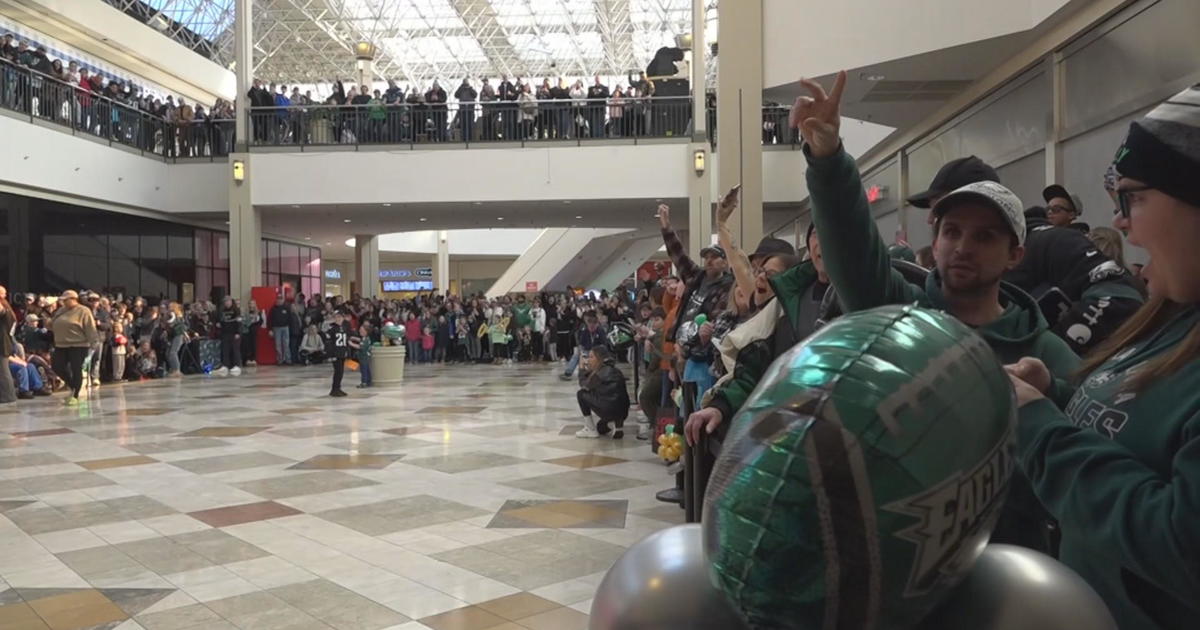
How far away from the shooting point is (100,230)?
20719 mm

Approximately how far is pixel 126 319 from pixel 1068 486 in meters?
18.6

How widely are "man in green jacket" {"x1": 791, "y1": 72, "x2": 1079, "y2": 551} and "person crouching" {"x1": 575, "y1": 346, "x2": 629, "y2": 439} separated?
7.00 m

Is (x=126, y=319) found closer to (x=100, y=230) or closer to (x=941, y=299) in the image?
(x=100, y=230)

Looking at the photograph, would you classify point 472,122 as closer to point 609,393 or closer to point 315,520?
point 609,393

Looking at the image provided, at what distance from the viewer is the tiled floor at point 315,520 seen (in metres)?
3.84

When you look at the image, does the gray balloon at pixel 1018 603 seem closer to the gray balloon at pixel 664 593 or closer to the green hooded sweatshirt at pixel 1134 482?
the green hooded sweatshirt at pixel 1134 482

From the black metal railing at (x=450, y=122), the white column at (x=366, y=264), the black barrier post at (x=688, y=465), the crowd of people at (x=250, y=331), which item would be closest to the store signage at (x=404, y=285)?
the white column at (x=366, y=264)

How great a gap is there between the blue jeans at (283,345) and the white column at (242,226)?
1.10 metres

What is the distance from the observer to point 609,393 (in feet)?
29.1

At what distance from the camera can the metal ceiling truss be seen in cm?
3419

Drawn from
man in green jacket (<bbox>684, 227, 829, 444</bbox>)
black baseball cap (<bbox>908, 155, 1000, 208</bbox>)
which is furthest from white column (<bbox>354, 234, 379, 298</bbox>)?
black baseball cap (<bbox>908, 155, 1000, 208</bbox>)

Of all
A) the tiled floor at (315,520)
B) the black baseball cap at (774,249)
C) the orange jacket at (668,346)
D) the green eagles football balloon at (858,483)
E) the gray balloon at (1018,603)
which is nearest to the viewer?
the green eagles football balloon at (858,483)

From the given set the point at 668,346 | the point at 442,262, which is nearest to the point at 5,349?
the point at 668,346

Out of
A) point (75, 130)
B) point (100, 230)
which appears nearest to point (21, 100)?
point (75, 130)
